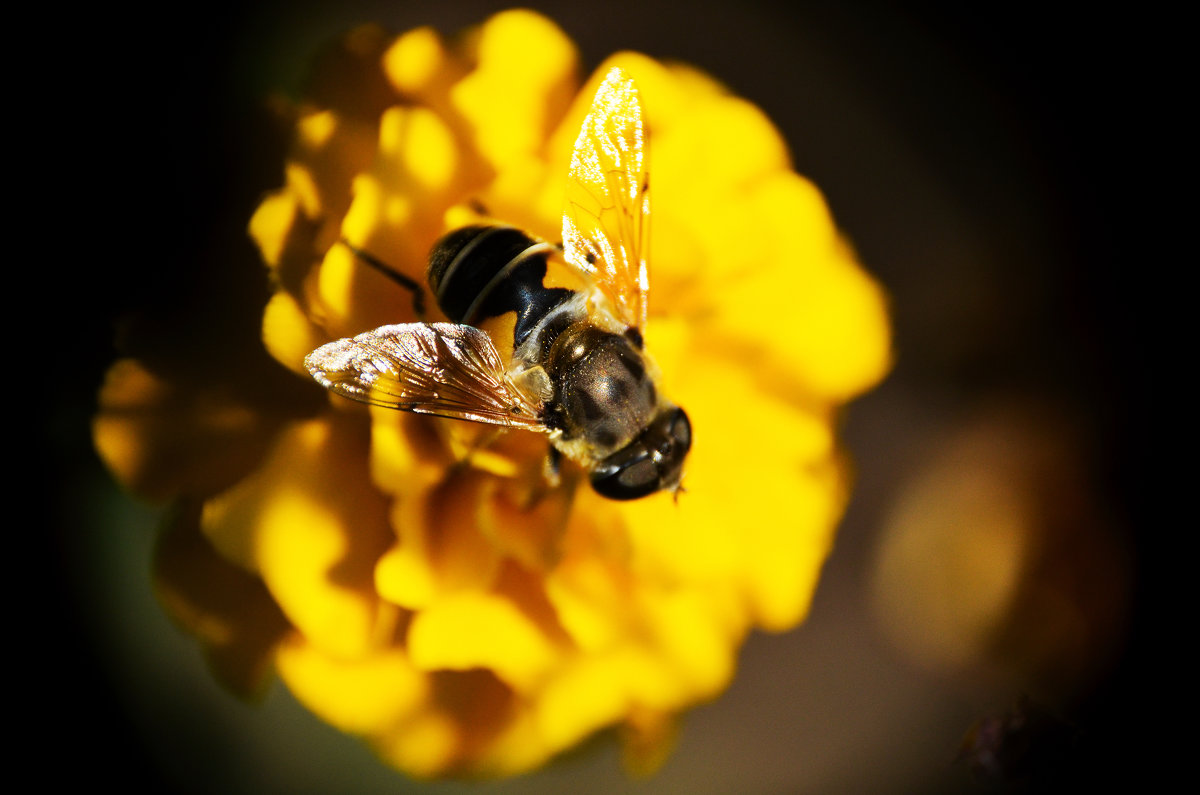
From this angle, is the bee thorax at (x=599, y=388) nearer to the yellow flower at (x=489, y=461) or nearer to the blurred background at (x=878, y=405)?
the yellow flower at (x=489, y=461)

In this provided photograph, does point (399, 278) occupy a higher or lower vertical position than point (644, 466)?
higher

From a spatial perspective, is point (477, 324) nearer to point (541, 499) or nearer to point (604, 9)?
point (541, 499)

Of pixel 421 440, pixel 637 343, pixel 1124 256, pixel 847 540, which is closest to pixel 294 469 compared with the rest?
pixel 421 440

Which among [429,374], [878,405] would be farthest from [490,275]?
[878,405]

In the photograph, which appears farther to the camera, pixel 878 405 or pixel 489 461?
pixel 878 405

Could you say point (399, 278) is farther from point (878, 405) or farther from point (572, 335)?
point (878, 405)

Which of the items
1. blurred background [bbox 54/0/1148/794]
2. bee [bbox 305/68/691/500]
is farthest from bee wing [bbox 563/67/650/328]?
blurred background [bbox 54/0/1148/794]

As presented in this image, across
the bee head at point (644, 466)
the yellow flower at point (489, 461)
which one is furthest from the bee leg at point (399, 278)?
the bee head at point (644, 466)
